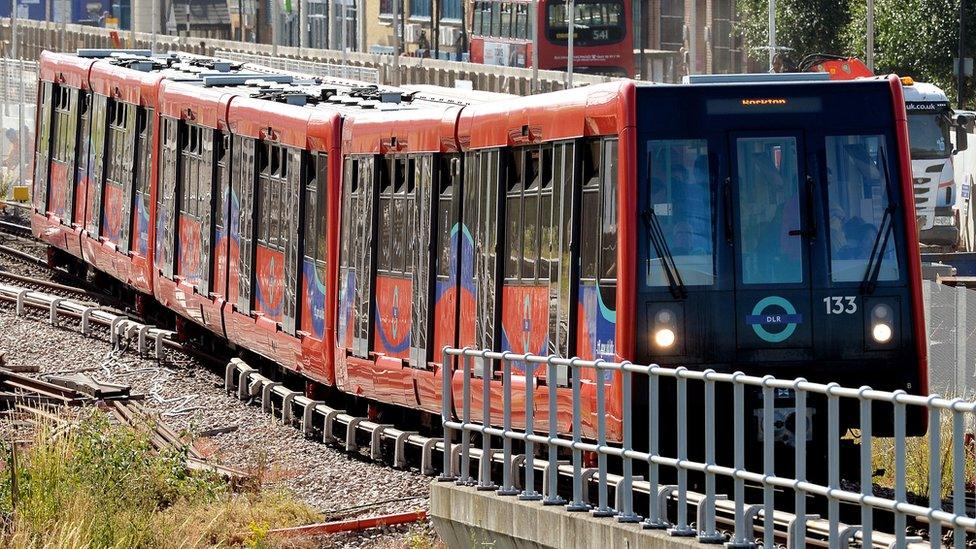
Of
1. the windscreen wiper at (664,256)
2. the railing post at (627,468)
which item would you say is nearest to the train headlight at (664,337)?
Answer: the windscreen wiper at (664,256)

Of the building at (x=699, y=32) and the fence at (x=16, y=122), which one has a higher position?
the building at (x=699, y=32)

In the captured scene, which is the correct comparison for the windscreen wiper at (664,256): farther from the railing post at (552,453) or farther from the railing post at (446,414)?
the railing post at (552,453)

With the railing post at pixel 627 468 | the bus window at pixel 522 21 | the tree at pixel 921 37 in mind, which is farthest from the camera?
the bus window at pixel 522 21

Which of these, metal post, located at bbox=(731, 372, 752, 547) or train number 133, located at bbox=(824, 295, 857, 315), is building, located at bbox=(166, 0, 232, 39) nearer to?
train number 133, located at bbox=(824, 295, 857, 315)

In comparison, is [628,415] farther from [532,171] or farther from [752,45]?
[752,45]

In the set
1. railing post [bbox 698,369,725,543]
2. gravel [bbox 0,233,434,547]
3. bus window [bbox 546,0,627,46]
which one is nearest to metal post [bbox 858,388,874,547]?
railing post [bbox 698,369,725,543]

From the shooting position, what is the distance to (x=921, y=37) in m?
49.9

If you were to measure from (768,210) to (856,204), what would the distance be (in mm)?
564

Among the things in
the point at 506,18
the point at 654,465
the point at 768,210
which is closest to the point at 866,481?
the point at 654,465

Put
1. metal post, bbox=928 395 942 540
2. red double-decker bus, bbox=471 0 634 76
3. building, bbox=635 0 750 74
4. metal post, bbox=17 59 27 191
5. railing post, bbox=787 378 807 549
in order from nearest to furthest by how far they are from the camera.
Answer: metal post, bbox=928 395 942 540, railing post, bbox=787 378 807 549, metal post, bbox=17 59 27 191, red double-decker bus, bbox=471 0 634 76, building, bbox=635 0 750 74

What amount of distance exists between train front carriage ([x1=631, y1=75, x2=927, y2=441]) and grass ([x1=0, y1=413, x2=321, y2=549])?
285 cm

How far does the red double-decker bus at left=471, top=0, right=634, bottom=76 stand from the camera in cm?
5906

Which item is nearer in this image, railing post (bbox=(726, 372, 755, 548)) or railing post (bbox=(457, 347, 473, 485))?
railing post (bbox=(726, 372, 755, 548))

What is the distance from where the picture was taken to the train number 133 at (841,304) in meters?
12.8
